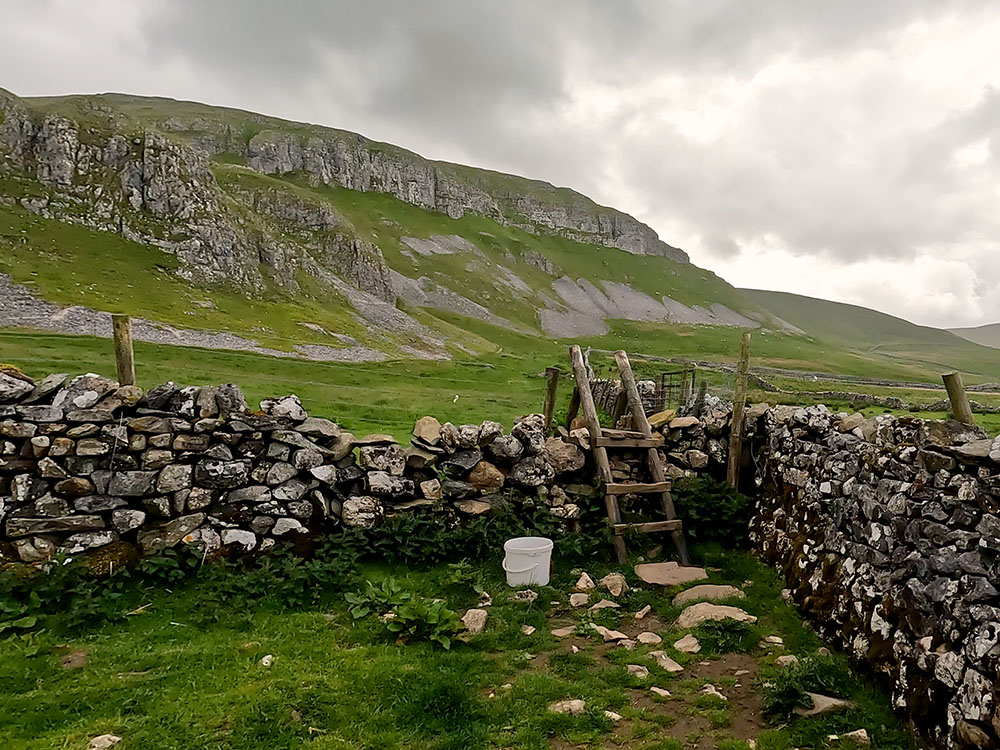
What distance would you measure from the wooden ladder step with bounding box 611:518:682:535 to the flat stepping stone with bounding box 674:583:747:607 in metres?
1.50

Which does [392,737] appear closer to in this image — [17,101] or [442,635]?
[442,635]

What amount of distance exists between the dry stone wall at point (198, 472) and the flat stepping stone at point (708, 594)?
8.26ft

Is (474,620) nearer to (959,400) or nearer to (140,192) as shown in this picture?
(959,400)

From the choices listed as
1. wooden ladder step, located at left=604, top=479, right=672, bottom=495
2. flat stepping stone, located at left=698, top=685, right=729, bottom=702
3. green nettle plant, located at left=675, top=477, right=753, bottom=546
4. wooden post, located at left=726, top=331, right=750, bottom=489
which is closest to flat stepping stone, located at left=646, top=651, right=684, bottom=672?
flat stepping stone, located at left=698, top=685, right=729, bottom=702

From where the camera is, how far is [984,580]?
4473 millimetres

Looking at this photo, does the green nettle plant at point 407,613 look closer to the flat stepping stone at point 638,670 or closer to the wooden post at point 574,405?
the flat stepping stone at point 638,670

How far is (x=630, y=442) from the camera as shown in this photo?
33.4ft

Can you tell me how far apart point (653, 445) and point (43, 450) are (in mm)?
9065

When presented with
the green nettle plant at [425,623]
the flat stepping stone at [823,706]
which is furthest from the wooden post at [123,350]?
the flat stepping stone at [823,706]

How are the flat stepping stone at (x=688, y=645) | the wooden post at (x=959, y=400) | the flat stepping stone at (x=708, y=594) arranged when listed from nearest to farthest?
the flat stepping stone at (x=688, y=645)
the wooden post at (x=959, y=400)
the flat stepping stone at (x=708, y=594)

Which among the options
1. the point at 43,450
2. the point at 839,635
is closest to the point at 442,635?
the point at 839,635

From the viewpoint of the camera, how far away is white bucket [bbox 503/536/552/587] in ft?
26.5

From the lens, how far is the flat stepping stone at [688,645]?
20.8 ft

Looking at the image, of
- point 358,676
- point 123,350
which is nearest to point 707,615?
point 358,676
